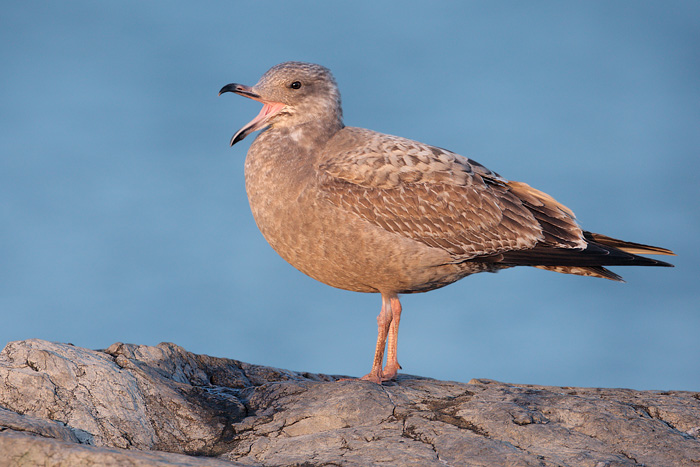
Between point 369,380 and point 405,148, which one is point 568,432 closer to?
point 369,380

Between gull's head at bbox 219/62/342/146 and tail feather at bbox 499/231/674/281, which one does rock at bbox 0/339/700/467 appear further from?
gull's head at bbox 219/62/342/146

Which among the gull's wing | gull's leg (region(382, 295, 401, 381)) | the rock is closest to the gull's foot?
gull's leg (region(382, 295, 401, 381))

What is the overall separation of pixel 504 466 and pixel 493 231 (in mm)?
3383

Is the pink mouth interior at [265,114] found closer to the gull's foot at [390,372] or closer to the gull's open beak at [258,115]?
the gull's open beak at [258,115]

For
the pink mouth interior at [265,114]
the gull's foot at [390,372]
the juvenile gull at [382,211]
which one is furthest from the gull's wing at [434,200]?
the gull's foot at [390,372]

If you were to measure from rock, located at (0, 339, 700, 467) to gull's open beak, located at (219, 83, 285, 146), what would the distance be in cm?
300

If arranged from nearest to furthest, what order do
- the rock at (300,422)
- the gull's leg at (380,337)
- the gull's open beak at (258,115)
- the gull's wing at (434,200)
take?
the rock at (300,422) < the gull's leg at (380,337) < the gull's wing at (434,200) < the gull's open beak at (258,115)

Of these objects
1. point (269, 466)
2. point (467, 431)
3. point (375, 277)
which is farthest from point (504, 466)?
point (375, 277)

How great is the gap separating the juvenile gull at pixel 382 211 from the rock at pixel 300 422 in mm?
1330

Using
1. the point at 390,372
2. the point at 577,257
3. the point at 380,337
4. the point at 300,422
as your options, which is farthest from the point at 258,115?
the point at 577,257

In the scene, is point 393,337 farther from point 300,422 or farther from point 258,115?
point 258,115

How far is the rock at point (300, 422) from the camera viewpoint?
5828mm

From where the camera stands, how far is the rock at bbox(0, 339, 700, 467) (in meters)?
5.83

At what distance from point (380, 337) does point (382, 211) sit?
4.70 ft
